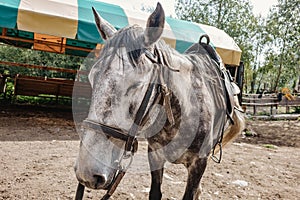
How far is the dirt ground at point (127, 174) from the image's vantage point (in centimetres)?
289

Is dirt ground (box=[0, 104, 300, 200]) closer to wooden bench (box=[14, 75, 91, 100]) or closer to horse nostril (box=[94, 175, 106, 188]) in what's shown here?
horse nostril (box=[94, 175, 106, 188])

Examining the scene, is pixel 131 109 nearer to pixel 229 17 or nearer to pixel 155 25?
pixel 155 25

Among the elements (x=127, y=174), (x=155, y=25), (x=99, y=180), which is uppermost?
(x=155, y=25)

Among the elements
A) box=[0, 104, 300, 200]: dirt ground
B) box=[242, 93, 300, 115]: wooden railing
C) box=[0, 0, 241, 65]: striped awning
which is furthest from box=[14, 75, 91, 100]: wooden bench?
box=[242, 93, 300, 115]: wooden railing

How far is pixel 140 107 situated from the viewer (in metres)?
1.25

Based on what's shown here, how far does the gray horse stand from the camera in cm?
115

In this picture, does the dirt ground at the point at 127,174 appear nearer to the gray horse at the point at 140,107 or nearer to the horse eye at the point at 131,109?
the gray horse at the point at 140,107

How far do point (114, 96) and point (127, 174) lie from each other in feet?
8.25

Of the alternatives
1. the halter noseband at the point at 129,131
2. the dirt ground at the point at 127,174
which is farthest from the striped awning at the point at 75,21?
the halter noseband at the point at 129,131

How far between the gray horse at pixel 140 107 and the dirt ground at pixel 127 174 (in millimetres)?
581

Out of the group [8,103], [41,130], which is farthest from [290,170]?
[8,103]

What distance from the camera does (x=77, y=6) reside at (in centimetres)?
604

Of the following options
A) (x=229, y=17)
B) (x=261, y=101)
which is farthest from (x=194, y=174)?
(x=229, y=17)

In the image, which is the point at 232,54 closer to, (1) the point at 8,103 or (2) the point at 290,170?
(2) the point at 290,170
